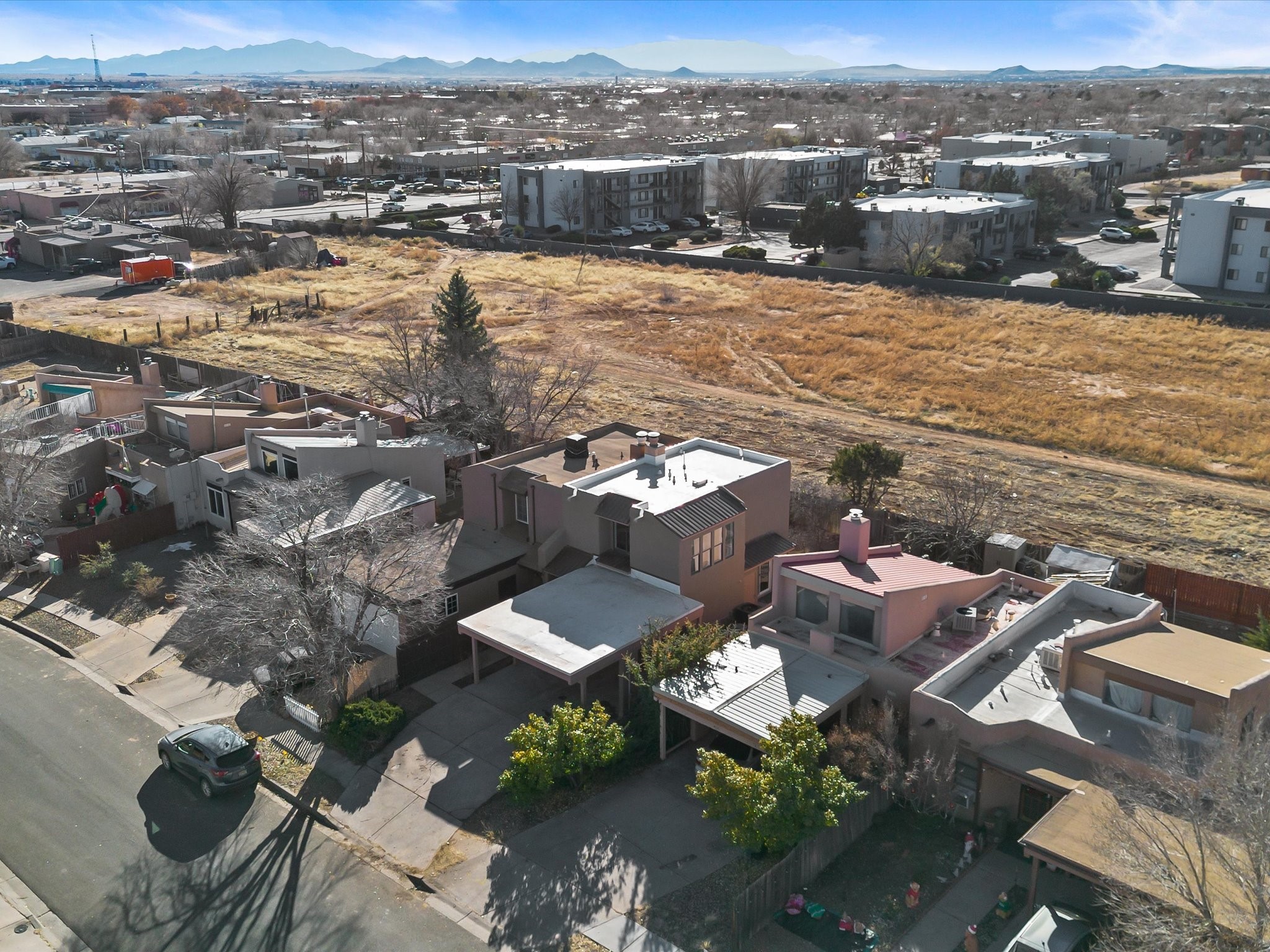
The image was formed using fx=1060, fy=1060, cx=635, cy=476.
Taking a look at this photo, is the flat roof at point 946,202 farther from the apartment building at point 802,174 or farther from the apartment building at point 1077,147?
the apartment building at point 1077,147

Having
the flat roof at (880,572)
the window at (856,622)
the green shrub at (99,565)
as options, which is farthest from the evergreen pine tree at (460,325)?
the window at (856,622)

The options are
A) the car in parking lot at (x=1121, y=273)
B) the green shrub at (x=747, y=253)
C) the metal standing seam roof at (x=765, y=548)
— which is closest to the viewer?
the metal standing seam roof at (x=765, y=548)

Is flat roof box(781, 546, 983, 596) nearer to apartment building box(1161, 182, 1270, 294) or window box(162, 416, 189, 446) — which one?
window box(162, 416, 189, 446)

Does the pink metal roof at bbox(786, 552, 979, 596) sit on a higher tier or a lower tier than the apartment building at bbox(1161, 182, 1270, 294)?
lower

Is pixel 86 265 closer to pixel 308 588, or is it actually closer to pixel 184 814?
pixel 308 588

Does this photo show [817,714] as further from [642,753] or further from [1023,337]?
[1023,337]

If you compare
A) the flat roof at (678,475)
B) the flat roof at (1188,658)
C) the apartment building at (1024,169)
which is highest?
the apartment building at (1024,169)

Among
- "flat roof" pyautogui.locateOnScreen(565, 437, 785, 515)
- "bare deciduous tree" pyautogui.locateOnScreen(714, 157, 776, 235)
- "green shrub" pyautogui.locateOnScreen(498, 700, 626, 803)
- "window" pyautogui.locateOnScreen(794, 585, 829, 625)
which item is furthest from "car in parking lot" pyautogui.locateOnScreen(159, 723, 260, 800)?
"bare deciduous tree" pyautogui.locateOnScreen(714, 157, 776, 235)

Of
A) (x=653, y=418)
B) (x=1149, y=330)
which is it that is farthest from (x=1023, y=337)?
(x=653, y=418)
